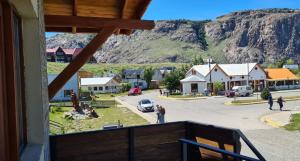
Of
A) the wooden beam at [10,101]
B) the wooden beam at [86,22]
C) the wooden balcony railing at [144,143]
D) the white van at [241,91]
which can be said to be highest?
the wooden beam at [86,22]

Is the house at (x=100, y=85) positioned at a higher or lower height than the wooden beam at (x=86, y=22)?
lower

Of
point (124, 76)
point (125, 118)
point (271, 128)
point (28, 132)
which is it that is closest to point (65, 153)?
point (28, 132)

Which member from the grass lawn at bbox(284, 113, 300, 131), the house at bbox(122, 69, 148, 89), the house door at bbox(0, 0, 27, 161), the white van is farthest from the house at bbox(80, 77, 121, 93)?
the house door at bbox(0, 0, 27, 161)

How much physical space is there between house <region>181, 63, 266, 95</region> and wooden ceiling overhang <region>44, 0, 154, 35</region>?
182ft

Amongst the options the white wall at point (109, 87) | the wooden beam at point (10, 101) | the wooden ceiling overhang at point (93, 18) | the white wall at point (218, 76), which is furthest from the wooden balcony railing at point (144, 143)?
the white wall at point (109, 87)

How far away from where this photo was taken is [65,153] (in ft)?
21.1

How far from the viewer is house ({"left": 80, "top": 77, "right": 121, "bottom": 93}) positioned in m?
81.9

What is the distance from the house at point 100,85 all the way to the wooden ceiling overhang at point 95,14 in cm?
7391

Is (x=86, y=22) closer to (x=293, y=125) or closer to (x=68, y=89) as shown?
(x=293, y=125)

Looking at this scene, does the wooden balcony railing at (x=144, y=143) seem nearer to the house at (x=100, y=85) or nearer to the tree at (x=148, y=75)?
the house at (x=100, y=85)

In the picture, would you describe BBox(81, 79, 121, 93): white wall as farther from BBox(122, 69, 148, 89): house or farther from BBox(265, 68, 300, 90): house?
BBox(265, 68, 300, 90): house

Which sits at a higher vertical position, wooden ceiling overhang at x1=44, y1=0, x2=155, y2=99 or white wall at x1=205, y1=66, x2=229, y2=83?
wooden ceiling overhang at x1=44, y1=0, x2=155, y2=99

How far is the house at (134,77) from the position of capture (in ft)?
303

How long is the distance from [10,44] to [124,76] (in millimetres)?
98660
